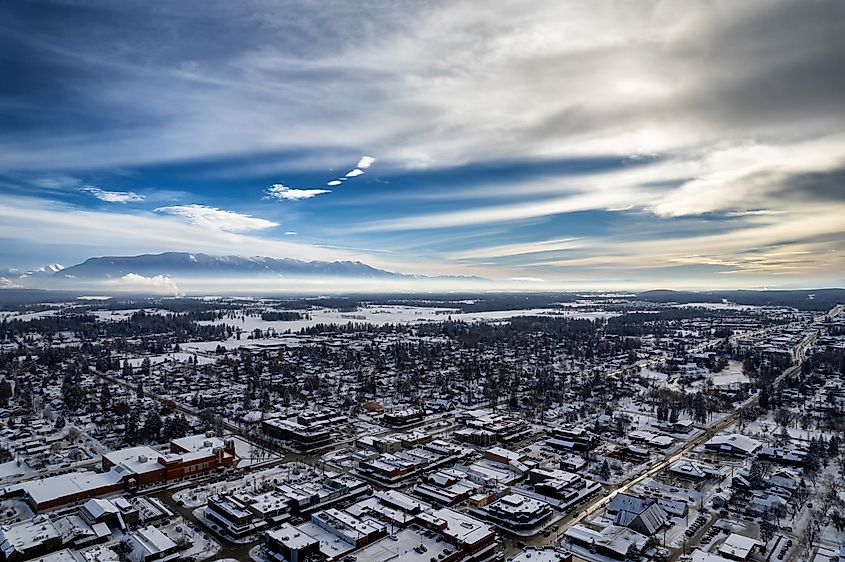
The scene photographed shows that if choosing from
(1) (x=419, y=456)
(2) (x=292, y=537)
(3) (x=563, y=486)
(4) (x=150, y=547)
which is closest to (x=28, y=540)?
(4) (x=150, y=547)

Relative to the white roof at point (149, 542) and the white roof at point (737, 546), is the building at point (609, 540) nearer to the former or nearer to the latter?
the white roof at point (737, 546)

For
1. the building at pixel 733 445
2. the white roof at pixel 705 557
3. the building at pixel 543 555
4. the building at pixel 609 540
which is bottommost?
the building at pixel 609 540

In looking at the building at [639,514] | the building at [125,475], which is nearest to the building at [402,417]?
the building at [125,475]

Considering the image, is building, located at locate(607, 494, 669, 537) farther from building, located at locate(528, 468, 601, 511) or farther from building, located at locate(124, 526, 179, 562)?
building, located at locate(124, 526, 179, 562)

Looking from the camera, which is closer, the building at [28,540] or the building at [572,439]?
the building at [28,540]

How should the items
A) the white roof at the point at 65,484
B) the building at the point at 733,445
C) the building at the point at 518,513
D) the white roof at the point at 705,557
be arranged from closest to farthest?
the white roof at the point at 705,557 < the building at the point at 518,513 < the white roof at the point at 65,484 < the building at the point at 733,445

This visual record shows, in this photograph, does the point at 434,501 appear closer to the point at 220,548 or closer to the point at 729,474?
the point at 220,548

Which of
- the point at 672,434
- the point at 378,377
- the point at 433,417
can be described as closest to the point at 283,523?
the point at 433,417

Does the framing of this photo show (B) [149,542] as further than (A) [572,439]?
No

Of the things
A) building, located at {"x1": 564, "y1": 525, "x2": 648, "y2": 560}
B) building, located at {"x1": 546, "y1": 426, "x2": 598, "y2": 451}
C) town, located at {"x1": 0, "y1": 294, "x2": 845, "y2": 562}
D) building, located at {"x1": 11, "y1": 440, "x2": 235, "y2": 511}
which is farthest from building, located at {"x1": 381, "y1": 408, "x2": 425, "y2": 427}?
building, located at {"x1": 564, "y1": 525, "x2": 648, "y2": 560}

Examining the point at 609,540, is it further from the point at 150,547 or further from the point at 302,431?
the point at 302,431

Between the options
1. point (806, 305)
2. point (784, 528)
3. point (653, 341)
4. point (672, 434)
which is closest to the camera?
point (784, 528)
